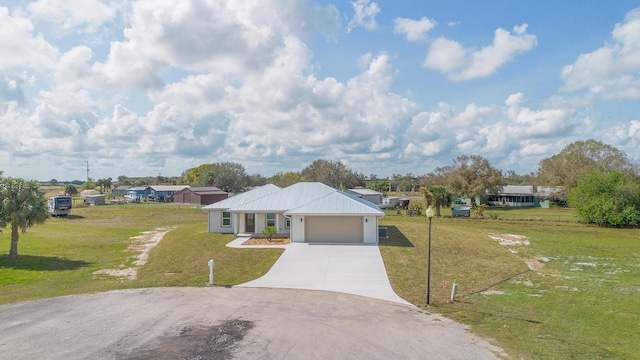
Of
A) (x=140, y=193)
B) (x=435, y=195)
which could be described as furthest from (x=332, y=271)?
(x=140, y=193)

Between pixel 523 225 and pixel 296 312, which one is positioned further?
pixel 523 225

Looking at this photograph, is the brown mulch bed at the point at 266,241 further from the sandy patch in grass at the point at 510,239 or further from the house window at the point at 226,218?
the sandy patch in grass at the point at 510,239

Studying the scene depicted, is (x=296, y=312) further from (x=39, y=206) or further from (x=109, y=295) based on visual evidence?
(x=39, y=206)

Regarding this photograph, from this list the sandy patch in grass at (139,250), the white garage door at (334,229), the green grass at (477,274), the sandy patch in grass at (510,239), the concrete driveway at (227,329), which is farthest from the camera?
the sandy patch in grass at (510,239)

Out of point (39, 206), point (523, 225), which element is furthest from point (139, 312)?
point (523, 225)

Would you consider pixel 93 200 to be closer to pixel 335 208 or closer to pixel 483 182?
pixel 335 208

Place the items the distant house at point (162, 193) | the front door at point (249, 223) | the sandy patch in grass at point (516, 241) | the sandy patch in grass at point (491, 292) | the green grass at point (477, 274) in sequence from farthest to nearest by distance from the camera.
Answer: the distant house at point (162, 193) < the front door at point (249, 223) < the sandy patch in grass at point (516, 241) < the sandy patch in grass at point (491, 292) < the green grass at point (477, 274)

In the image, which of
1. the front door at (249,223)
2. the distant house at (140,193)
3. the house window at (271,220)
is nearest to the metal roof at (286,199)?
the house window at (271,220)
